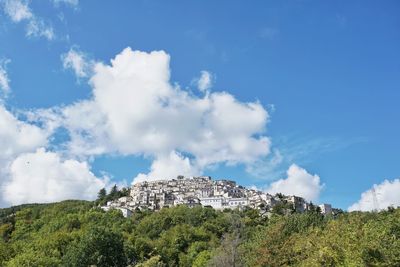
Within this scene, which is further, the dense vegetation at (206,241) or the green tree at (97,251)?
the green tree at (97,251)

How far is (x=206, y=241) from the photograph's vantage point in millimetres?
99750

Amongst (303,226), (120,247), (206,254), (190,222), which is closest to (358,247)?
(303,226)

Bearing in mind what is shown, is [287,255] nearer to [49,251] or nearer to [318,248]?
[318,248]

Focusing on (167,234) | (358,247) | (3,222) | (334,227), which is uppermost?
(3,222)

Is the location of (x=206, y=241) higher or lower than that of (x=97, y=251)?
higher

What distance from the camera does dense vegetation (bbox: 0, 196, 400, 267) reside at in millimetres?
31281

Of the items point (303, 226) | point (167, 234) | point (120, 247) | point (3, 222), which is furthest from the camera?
point (3, 222)

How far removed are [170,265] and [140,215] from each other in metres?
52.0

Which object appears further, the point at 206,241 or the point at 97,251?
the point at 206,241

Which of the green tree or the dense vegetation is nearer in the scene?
→ the dense vegetation

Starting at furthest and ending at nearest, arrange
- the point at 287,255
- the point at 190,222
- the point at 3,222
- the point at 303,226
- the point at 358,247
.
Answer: the point at 3,222 → the point at 190,222 → the point at 303,226 → the point at 287,255 → the point at 358,247

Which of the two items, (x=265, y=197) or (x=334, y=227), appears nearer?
(x=334, y=227)

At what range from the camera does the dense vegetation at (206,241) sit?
3128 cm

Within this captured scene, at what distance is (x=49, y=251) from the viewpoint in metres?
67.0
